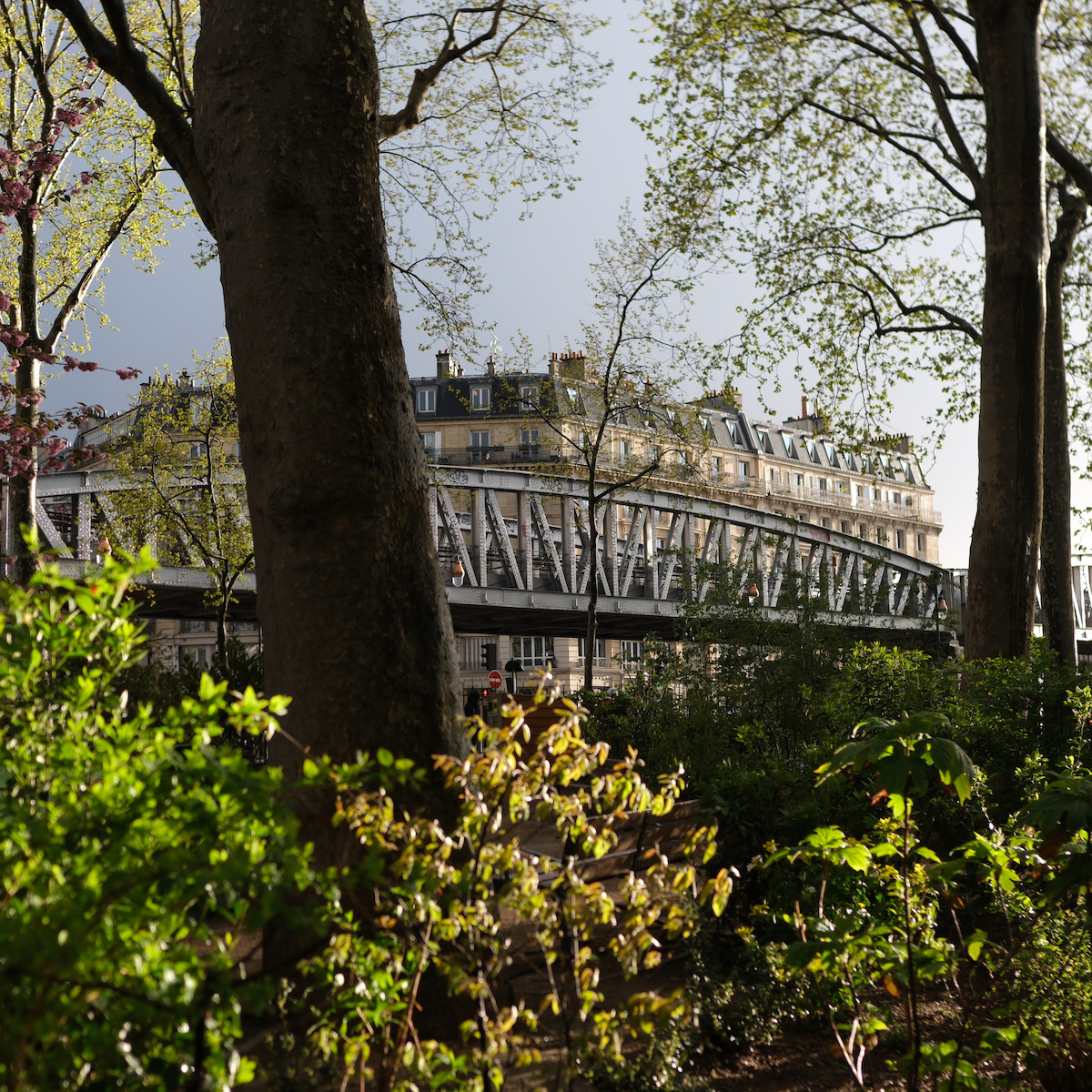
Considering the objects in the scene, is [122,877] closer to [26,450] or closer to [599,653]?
[26,450]

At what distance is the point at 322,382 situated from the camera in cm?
379

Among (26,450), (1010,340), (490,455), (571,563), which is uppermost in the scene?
(490,455)

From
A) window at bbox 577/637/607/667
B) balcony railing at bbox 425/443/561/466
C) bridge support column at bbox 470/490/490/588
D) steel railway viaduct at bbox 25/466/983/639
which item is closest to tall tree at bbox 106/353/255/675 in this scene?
steel railway viaduct at bbox 25/466/983/639

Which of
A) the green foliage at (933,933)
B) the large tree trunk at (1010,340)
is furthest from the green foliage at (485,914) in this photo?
the large tree trunk at (1010,340)

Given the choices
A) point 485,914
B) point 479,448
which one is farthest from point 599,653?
point 485,914

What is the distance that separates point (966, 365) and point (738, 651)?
12.5m

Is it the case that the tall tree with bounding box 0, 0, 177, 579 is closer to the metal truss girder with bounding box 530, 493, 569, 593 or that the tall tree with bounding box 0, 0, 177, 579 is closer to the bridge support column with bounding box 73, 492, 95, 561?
the bridge support column with bounding box 73, 492, 95, 561

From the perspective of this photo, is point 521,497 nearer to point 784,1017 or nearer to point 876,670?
point 876,670

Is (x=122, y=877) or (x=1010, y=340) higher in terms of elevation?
(x=1010, y=340)

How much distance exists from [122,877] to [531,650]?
6910 centimetres

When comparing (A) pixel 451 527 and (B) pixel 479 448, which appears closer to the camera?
(A) pixel 451 527

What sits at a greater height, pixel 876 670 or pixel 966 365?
pixel 966 365

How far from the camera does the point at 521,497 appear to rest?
33.5 m

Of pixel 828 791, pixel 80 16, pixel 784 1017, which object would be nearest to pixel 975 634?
pixel 828 791
